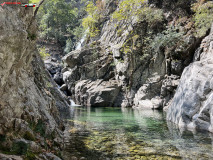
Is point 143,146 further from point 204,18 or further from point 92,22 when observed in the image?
point 92,22

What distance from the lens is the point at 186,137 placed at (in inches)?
363

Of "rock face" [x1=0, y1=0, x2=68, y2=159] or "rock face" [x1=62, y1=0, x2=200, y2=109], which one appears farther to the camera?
"rock face" [x1=62, y1=0, x2=200, y2=109]

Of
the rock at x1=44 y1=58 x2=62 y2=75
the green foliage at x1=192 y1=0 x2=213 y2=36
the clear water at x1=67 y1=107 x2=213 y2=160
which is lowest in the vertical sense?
the clear water at x1=67 y1=107 x2=213 y2=160

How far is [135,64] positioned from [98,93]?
8.75 meters

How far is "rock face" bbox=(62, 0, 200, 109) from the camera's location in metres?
25.9

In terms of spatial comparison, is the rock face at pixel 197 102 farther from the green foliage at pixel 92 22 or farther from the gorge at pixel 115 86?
the green foliage at pixel 92 22

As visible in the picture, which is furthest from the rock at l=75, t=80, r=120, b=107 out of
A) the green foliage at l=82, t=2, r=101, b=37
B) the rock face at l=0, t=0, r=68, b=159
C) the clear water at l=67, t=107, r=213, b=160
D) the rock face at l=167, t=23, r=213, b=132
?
the rock face at l=0, t=0, r=68, b=159

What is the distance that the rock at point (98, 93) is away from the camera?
32.9 meters

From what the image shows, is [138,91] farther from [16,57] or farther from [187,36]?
[16,57]

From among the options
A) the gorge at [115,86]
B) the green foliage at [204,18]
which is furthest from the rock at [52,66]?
the green foliage at [204,18]

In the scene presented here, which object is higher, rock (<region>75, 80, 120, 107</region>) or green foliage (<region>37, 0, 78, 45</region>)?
green foliage (<region>37, 0, 78, 45</region>)

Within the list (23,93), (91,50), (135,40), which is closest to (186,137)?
(23,93)

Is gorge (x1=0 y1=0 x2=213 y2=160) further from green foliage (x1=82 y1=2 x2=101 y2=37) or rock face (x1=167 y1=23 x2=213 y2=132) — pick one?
green foliage (x1=82 y1=2 x2=101 y2=37)

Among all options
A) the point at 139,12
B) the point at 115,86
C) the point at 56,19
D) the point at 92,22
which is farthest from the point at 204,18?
the point at 56,19
